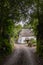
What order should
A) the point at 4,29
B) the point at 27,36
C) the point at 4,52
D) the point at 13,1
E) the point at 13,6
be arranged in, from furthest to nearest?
1. the point at 27,36
2. the point at 4,29
3. the point at 4,52
4. the point at 13,6
5. the point at 13,1

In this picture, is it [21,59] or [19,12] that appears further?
[19,12]

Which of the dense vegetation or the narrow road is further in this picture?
the dense vegetation

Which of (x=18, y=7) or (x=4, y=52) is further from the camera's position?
(x=4, y=52)

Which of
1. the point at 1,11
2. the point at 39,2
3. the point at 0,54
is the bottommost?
the point at 0,54

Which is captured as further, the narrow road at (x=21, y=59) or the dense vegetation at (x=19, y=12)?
the dense vegetation at (x=19, y=12)

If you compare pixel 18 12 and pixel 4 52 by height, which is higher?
pixel 18 12


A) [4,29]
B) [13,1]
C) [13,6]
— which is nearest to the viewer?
[13,1]

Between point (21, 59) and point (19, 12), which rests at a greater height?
point (19, 12)

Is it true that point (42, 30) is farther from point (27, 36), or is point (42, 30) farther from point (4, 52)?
point (27, 36)

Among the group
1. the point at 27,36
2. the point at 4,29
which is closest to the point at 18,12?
the point at 4,29

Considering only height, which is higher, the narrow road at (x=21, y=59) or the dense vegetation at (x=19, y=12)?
the dense vegetation at (x=19, y=12)

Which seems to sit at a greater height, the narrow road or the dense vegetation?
the dense vegetation

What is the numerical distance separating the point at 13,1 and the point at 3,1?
2.99 feet

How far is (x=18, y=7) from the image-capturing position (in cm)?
1927
